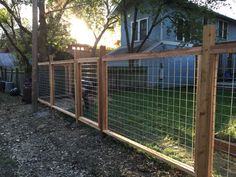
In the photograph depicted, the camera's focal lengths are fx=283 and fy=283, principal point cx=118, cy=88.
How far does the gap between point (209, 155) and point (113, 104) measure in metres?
3.09

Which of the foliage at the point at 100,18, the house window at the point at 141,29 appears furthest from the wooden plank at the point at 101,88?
the house window at the point at 141,29

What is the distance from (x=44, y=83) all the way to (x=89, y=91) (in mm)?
3566

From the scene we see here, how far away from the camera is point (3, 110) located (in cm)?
915

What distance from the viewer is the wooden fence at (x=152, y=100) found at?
3.03 meters

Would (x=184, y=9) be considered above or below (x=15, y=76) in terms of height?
above

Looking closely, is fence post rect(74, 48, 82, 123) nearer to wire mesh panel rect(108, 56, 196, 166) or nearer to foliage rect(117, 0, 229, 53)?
wire mesh panel rect(108, 56, 196, 166)

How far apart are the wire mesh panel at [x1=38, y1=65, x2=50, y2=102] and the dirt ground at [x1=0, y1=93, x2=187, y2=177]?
→ 248 cm

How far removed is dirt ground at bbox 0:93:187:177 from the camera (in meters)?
3.92

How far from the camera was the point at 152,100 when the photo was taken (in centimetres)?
528

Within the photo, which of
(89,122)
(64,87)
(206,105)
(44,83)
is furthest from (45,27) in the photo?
(206,105)

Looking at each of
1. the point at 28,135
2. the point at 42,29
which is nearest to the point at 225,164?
the point at 28,135

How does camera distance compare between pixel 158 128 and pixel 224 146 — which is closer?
pixel 224 146

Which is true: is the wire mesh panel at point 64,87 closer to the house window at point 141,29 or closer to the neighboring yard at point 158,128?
the neighboring yard at point 158,128

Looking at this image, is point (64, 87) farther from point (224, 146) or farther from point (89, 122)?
point (224, 146)
